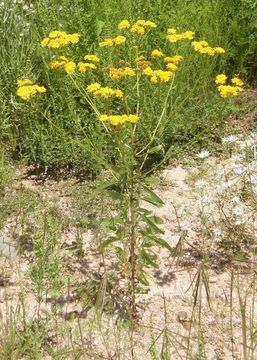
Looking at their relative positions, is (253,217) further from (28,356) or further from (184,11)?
(184,11)

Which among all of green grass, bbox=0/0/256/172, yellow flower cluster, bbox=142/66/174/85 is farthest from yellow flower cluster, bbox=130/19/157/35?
green grass, bbox=0/0/256/172

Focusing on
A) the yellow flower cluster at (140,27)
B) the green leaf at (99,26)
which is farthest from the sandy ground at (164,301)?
the green leaf at (99,26)

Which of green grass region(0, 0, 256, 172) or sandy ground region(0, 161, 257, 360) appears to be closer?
sandy ground region(0, 161, 257, 360)

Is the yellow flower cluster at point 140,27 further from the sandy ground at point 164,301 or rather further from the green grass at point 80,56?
the sandy ground at point 164,301

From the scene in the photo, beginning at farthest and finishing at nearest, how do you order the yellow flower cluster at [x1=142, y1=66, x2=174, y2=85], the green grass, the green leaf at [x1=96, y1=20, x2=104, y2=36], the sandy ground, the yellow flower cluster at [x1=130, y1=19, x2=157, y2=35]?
the green leaf at [x1=96, y1=20, x2=104, y2=36] < the green grass < the yellow flower cluster at [x1=130, y1=19, x2=157, y2=35] < the yellow flower cluster at [x1=142, y1=66, x2=174, y2=85] < the sandy ground

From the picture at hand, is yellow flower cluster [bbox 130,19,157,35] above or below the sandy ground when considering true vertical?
above

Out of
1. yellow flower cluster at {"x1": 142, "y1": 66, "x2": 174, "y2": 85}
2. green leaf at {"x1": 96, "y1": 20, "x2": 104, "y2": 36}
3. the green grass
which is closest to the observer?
yellow flower cluster at {"x1": 142, "y1": 66, "x2": 174, "y2": 85}

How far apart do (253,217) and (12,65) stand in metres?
1.99

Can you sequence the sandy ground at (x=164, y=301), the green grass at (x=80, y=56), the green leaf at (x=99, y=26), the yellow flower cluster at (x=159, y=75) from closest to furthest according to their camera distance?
the sandy ground at (x=164, y=301)
the yellow flower cluster at (x=159, y=75)
the green grass at (x=80, y=56)
the green leaf at (x=99, y=26)

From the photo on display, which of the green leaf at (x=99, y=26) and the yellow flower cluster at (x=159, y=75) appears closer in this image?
the yellow flower cluster at (x=159, y=75)

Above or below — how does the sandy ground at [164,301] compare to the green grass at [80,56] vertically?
below

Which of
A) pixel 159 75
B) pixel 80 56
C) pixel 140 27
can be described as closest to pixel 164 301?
pixel 159 75

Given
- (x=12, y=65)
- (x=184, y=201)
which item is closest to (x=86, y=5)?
(x=12, y=65)

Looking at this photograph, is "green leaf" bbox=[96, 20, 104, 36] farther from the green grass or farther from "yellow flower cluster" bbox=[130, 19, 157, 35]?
"yellow flower cluster" bbox=[130, 19, 157, 35]
